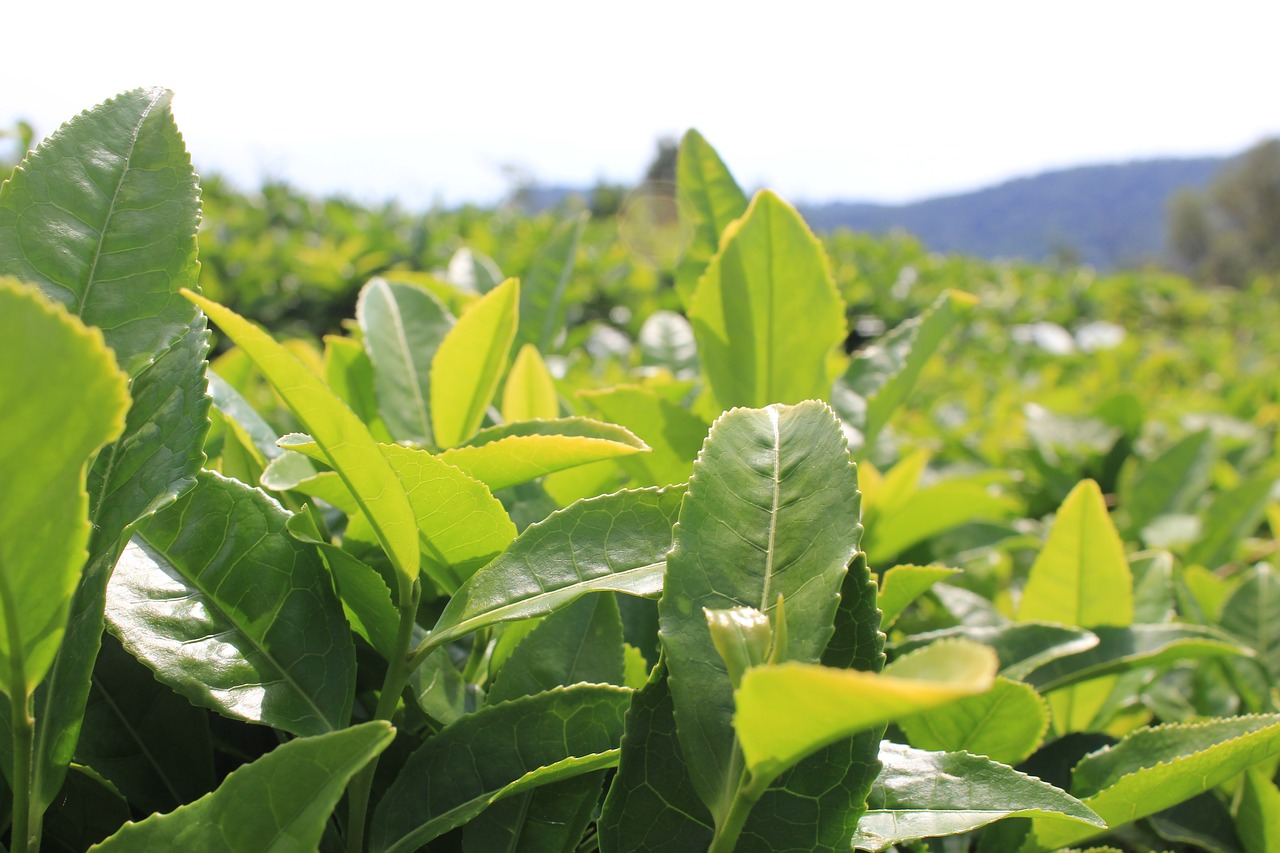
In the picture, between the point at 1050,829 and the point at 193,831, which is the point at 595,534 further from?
the point at 1050,829

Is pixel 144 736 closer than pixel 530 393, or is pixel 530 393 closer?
pixel 144 736

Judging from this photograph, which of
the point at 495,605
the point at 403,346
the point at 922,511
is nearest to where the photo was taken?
the point at 495,605

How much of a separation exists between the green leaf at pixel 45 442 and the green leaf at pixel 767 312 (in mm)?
731

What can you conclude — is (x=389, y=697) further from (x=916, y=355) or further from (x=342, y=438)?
(x=916, y=355)

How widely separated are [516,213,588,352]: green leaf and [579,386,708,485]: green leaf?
0.50m

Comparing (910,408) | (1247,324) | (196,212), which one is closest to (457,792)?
(196,212)

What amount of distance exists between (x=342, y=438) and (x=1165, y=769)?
80 centimetres

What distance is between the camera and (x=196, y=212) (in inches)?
30.3

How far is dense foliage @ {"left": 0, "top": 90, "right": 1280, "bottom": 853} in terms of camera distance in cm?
62

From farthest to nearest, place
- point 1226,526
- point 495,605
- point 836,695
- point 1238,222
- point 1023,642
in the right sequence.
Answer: point 1238,222, point 1226,526, point 1023,642, point 495,605, point 836,695

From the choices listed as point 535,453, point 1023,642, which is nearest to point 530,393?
point 535,453

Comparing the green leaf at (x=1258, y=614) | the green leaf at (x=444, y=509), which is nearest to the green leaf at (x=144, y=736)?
the green leaf at (x=444, y=509)

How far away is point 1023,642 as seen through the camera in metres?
A: 1.13

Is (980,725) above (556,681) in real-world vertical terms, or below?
below
